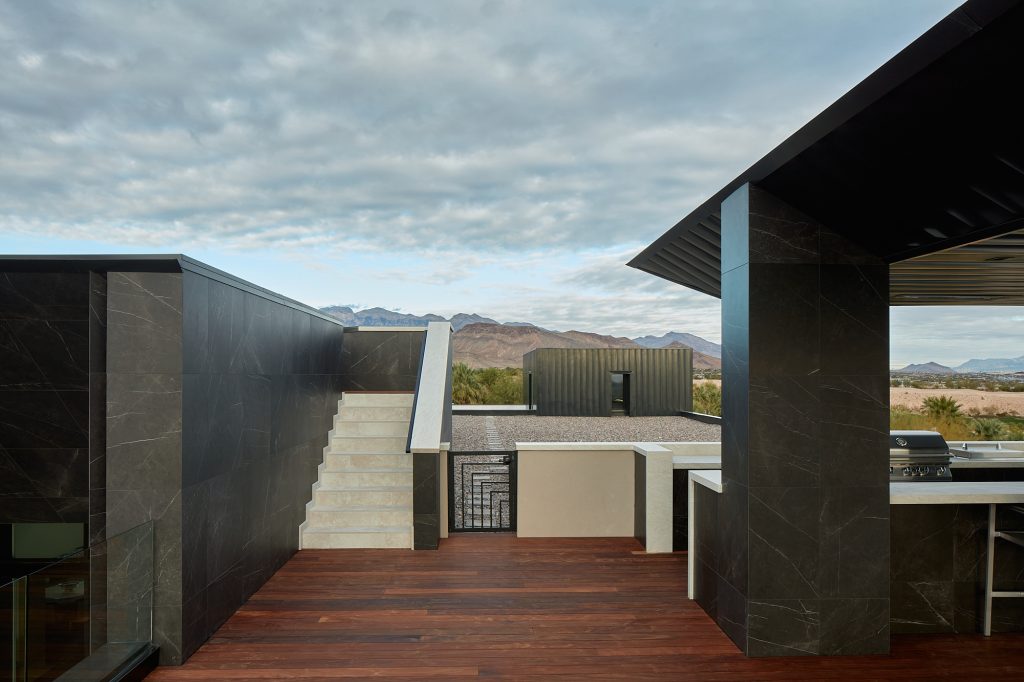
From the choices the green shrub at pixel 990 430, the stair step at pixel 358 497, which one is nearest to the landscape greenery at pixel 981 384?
the green shrub at pixel 990 430

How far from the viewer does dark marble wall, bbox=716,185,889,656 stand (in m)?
3.71

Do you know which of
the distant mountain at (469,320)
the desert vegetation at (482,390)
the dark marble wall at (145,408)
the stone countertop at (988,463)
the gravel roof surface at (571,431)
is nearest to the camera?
the dark marble wall at (145,408)

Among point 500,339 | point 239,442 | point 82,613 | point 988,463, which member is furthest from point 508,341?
point 82,613

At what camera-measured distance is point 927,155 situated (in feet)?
8.47

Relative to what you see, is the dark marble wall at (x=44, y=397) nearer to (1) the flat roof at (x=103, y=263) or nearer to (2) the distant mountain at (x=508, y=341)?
(1) the flat roof at (x=103, y=263)

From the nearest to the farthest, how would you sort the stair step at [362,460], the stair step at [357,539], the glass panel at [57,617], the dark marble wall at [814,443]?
1. the glass panel at [57,617]
2. the dark marble wall at [814,443]
3. the stair step at [357,539]
4. the stair step at [362,460]

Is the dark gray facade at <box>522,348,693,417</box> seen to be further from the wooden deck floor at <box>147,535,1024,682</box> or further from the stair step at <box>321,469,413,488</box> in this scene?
the wooden deck floor at <box>147,535,1024,682</box>

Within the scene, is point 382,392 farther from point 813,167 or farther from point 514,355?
point 514,355

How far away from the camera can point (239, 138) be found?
33531mm

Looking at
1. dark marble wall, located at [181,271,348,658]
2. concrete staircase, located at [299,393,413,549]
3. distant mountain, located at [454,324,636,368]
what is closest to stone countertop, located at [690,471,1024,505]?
dark marble wall, located at [181,271,348,658]

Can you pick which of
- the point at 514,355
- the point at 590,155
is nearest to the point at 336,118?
the point at 590,155

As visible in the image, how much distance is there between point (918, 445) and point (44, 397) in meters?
7.66

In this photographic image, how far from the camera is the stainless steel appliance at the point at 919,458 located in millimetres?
5676

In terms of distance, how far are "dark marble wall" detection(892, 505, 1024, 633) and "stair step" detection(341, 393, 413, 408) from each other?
18.9 feet
